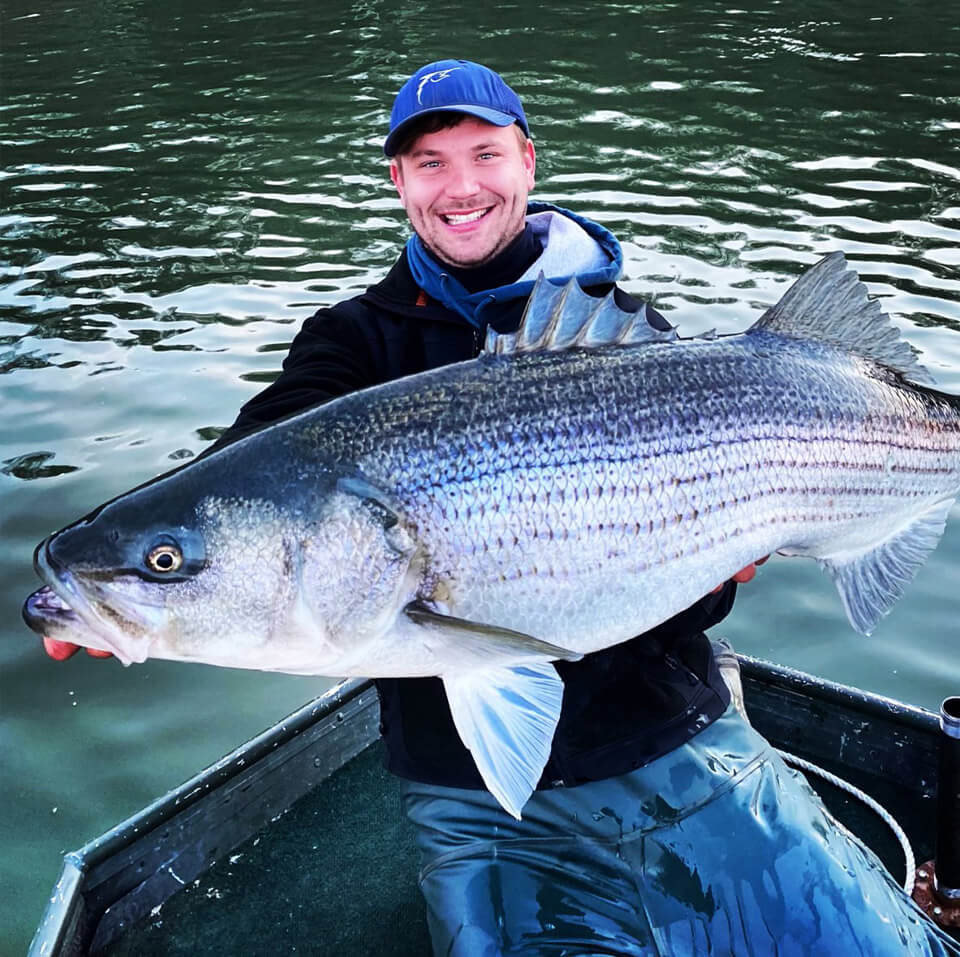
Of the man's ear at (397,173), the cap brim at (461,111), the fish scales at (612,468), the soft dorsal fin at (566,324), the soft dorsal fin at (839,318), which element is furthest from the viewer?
the man's ear at (397,173)

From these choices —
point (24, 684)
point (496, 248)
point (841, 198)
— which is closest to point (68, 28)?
point (841, 198)

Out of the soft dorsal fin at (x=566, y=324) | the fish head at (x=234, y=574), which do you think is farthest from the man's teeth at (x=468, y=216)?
the fish head at (x=234, y=574)

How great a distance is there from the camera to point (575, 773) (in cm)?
324

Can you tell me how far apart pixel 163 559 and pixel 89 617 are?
196mm

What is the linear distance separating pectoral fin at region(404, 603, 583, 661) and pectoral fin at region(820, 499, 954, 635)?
0.99 meters

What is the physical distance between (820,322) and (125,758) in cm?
355

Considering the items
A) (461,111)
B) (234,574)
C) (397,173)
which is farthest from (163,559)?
(397,173)

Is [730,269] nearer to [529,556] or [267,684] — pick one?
[267,684]

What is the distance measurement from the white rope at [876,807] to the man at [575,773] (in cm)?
45

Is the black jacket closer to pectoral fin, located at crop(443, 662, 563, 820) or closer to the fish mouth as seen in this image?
pectoral fin, located at crop(443, 662, 563, 820)

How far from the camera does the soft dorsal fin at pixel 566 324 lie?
2.95 meters

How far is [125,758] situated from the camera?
17.1 feet

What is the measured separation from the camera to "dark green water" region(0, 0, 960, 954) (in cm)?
554

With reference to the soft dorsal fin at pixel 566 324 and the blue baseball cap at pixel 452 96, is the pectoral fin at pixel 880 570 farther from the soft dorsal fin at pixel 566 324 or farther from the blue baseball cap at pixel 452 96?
the blue baseball cap at pixel 452 96
